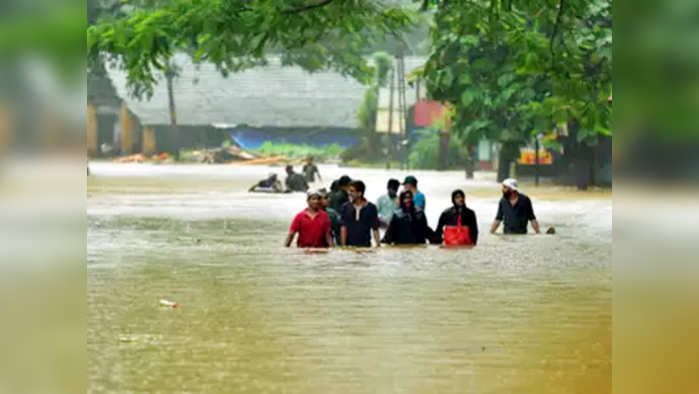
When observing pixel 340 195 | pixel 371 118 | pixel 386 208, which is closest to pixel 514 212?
pixel 386 208

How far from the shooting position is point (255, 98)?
81.7 metres

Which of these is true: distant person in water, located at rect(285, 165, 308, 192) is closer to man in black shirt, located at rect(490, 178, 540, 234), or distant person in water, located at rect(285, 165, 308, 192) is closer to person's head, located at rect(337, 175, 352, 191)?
man in black shirt, located at rect(490, 178, 540, 234)

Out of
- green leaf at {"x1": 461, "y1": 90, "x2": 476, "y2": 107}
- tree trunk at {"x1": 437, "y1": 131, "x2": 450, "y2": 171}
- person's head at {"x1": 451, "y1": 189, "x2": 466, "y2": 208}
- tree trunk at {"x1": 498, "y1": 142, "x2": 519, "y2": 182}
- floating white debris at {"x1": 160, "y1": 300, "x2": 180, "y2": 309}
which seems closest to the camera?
floating white debris at {"x1": 160, "y1": 300, "x2": 180, "y2": 309}

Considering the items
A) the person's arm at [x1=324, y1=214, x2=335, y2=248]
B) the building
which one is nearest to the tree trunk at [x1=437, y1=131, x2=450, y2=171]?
the building

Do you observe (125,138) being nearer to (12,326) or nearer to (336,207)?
(336,207)

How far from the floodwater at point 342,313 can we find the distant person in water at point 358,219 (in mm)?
240

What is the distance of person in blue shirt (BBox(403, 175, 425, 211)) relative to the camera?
20223 mm

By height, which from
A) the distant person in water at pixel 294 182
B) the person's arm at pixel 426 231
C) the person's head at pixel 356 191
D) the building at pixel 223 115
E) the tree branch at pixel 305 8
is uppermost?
the tree branch at pixel 305 8

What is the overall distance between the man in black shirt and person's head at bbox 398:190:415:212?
1681 millimetres

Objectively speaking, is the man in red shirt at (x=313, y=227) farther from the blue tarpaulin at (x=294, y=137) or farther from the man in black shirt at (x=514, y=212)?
the blue tarpaulin at (x=294, y=137)

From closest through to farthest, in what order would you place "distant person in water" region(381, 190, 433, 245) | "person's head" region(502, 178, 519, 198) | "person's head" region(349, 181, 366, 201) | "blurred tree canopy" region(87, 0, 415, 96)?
1. "person's head" region(349, 181, 366, 201)
2. "blurred tree canopy" region(87, 0, 415, 96)
3. "distant person in water" region(381, 190, 433, 245)
4. "person's head" region(502, 178, 519, 198)

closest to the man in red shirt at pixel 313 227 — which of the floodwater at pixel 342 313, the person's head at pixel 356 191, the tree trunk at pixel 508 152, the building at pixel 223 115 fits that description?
the floodwater at pixel 342 313

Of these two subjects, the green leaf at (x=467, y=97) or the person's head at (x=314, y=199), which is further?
the green leaf at (x=467, y=97)

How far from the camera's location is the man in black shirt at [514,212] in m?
21.6
